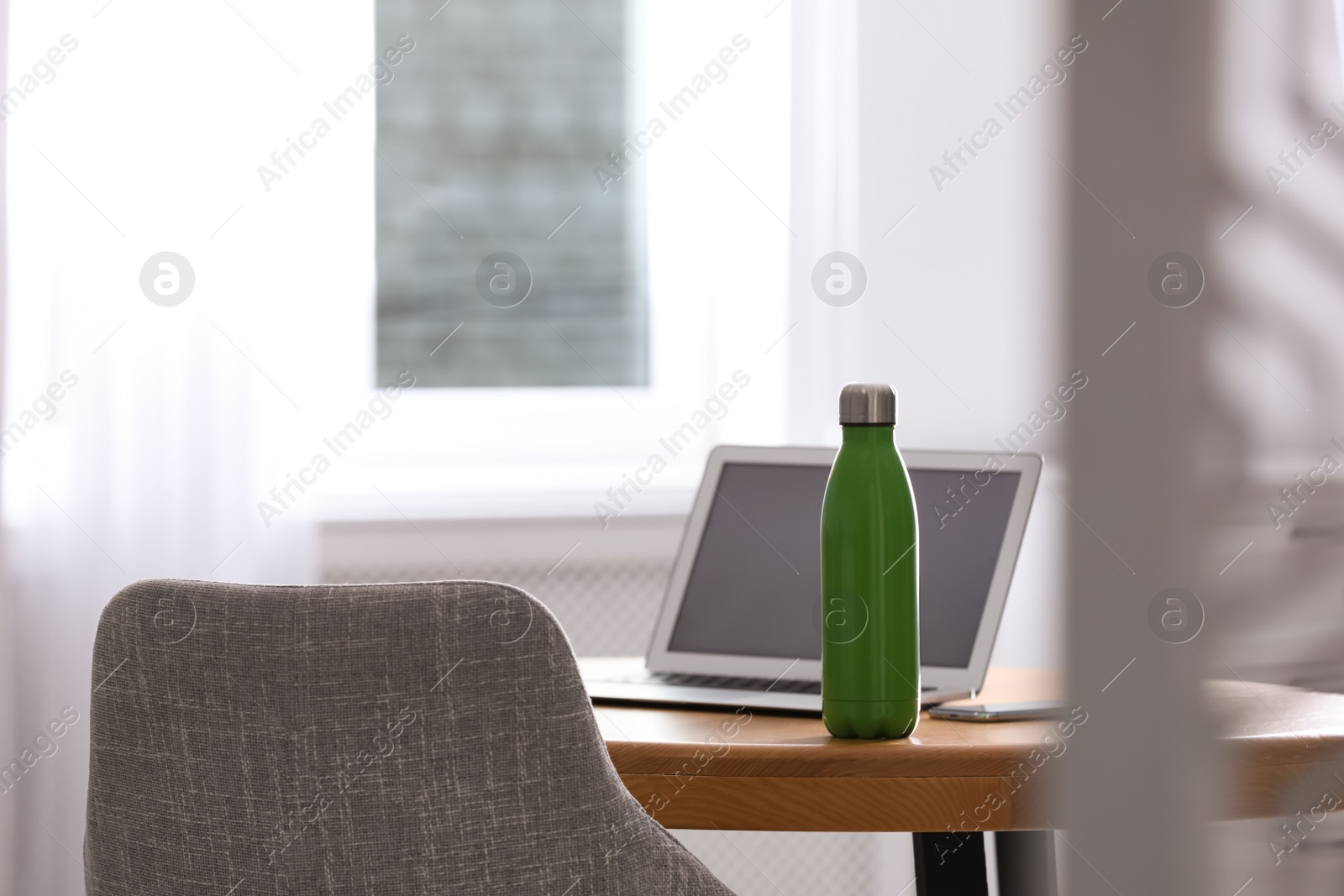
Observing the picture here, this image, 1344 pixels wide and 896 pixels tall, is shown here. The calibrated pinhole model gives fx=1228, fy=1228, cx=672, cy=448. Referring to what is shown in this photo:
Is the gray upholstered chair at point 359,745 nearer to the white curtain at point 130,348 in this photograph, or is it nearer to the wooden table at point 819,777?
the wooden table at point 819,777

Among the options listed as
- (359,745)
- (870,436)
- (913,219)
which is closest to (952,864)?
(870,436)

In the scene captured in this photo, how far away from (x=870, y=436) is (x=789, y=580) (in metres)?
0.29

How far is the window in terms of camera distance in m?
2.09

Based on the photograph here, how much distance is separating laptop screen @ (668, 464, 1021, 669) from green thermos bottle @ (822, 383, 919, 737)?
184 mm

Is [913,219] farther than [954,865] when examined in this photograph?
Yes

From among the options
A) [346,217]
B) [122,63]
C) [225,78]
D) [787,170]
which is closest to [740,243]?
[787,170]

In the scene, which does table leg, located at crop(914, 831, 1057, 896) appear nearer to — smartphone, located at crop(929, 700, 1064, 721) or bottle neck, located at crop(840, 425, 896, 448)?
smartphone, located at crop(929, 700, 1064, 721)

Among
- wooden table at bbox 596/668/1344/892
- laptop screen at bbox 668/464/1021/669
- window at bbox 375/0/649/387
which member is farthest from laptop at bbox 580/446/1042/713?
window at bbox 375/0/649/387

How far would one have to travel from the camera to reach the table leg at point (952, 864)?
1.15 m

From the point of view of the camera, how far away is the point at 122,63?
178 cm

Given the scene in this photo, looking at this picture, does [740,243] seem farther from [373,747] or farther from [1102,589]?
[1102,589]

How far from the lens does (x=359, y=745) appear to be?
0.71 meters

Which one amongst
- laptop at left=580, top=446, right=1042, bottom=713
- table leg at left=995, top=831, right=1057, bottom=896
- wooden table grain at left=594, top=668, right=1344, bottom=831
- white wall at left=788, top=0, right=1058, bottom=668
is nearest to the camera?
table leg at left=995, top=831, right=1057, bottom=896

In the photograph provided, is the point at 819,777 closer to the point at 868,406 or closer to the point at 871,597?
the point at 871,597
